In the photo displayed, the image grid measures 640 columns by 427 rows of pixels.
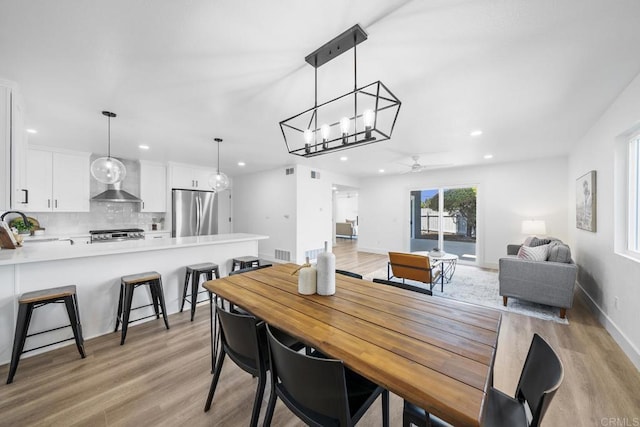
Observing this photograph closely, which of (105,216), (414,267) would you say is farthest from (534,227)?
(105,216)

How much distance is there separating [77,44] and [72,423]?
2506 mm

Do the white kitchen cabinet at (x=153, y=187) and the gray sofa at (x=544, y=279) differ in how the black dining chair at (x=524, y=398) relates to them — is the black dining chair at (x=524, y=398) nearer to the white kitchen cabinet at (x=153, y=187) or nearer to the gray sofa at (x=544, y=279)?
the gray sofa at (x=544, y=279)

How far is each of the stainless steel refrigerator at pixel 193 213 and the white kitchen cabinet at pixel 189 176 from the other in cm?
15

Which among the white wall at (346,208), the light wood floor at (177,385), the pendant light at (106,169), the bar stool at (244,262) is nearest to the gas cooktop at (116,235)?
the pendant light at (106,169)

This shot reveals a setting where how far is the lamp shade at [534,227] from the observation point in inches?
192

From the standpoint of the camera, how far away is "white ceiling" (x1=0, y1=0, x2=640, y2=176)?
1.43 metres

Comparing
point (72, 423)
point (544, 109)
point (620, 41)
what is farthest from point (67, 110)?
point (544, 109)

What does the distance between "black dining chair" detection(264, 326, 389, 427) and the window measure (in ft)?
10.2

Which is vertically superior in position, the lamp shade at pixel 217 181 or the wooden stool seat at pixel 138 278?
the lamp shade at pixel 217 181

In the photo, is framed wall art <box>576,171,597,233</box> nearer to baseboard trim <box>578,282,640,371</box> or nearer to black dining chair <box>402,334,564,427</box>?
baseboard trim <box>578,282,640,371</box>

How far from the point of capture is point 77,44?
1687 mm

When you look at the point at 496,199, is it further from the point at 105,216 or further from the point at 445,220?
the point at 105,216

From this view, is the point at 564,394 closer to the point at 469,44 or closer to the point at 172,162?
the point at 469,44

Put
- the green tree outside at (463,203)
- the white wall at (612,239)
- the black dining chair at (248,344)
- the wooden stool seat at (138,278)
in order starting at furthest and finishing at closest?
the green tree outside at (463,203), the wooden stool seat at (138,278), the white wall at (612,239), the black dining chair at (248,344)
